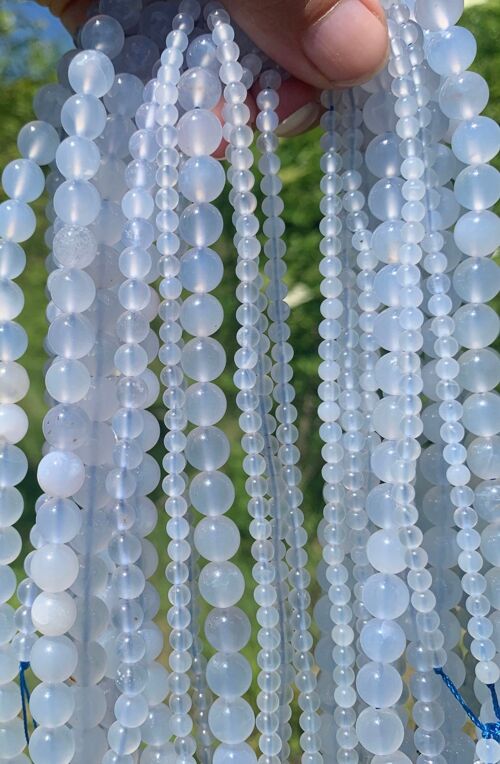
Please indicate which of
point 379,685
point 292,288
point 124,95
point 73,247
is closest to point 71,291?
point 73,247

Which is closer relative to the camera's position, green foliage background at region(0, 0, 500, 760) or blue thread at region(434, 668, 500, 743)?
blue thread at region(434, 668, 500, 743)

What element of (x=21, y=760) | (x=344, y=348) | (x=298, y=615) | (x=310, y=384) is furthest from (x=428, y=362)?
(x=310, y=384)

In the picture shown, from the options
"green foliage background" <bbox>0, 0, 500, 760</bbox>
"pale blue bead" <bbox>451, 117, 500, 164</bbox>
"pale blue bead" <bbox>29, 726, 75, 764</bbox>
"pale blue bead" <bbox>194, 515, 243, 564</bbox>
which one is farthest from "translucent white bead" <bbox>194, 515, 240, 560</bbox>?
"green foliage background" <bbox>0, 0, 500, 760</bbox>

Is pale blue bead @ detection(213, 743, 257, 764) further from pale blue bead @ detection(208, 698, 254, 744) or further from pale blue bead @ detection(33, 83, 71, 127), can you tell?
pale blue bead @ detection(33, 83, 71, 127)

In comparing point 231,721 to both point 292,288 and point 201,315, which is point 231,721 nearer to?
point 201,315

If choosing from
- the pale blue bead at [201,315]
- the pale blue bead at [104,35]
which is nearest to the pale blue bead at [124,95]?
the pale blue bead at [104,35]

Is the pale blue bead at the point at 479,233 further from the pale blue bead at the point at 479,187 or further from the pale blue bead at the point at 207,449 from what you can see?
the pale blue bead at the point at 207,449
